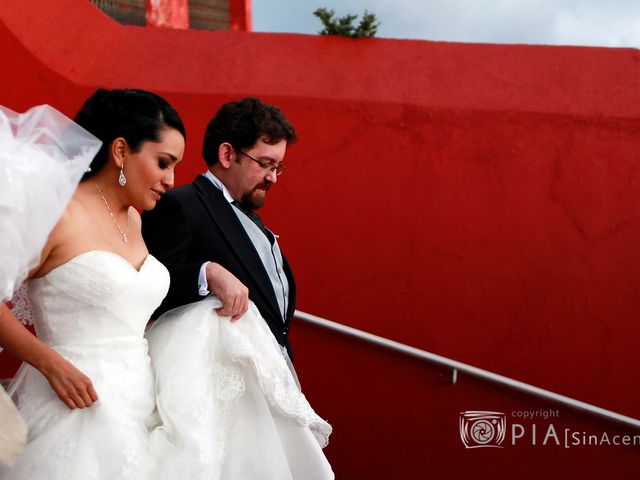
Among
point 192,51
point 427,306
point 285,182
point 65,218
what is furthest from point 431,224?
point 65,218

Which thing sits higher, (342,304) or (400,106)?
(400,106)

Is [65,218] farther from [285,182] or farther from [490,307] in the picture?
[490,307]

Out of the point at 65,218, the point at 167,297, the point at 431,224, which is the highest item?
the point at 431,224

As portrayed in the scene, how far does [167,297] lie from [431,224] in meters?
1.90

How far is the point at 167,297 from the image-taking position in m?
2.09

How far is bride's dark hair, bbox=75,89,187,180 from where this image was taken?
1866 millimetres

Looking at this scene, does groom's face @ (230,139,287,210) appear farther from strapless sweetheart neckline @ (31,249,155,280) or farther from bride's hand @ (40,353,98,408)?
bride's hand @ (40,353,98,408)

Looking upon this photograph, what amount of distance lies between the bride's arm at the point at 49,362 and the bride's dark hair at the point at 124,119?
17.8 inches

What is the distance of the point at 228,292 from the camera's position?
2.05 meters

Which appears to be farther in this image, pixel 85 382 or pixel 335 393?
pixel 335 393

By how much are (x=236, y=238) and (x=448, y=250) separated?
162 cm
